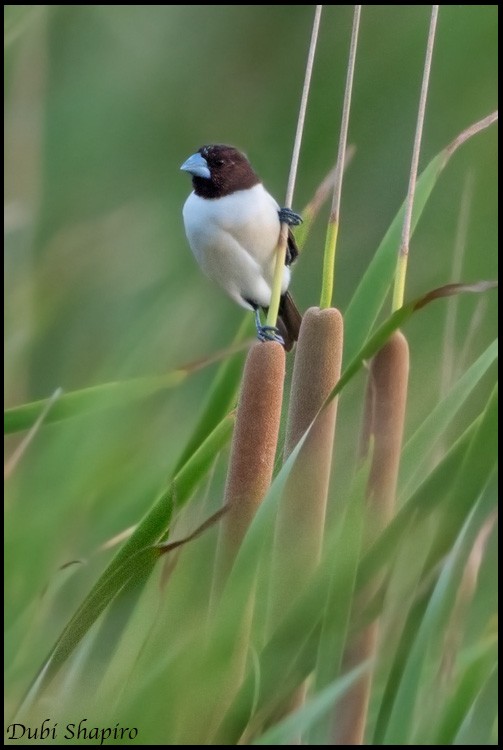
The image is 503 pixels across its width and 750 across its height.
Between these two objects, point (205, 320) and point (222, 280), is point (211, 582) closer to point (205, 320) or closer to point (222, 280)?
point (222, 280)

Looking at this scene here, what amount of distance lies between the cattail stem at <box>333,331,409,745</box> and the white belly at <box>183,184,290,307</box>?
607 millimetres

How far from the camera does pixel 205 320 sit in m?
1.73

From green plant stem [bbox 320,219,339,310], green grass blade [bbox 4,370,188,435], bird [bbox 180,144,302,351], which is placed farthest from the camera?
bird [bbox 180,144,302,351]

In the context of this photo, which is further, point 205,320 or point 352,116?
point 205,320

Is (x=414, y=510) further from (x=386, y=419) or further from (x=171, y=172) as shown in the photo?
(x=171, y=172)

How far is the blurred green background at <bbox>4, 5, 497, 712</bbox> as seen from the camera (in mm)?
1405

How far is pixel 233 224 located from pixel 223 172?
0.15m

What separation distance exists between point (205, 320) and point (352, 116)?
444mm

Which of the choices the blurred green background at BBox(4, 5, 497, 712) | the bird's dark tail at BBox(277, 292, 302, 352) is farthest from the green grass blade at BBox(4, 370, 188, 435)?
the bird's dark tail at BBox(277, 292, 302, 352)

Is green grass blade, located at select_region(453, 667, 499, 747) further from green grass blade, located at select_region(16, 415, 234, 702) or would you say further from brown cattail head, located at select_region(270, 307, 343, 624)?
green grass blade, located at select_region(16, 415, 234, 702)

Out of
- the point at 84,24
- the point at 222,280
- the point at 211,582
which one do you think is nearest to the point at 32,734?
the point at 211,582

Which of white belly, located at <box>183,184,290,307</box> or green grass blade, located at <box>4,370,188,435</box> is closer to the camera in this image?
green grass blade, located at <box>4,370,188,435</box>

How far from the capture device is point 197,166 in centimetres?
157

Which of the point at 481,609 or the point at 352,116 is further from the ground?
the point at 352,116
